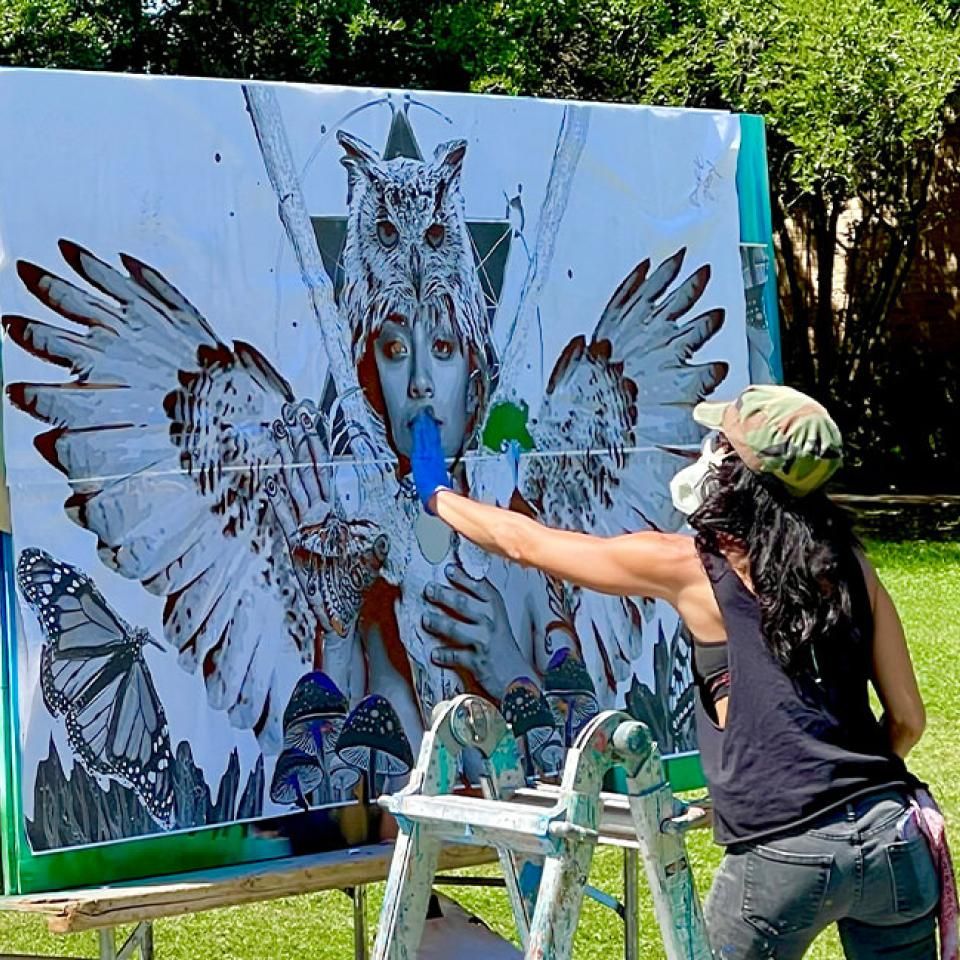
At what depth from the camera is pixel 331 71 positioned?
1238 centimetres

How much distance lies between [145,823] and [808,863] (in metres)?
1.20

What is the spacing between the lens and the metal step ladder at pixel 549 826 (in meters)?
2.82

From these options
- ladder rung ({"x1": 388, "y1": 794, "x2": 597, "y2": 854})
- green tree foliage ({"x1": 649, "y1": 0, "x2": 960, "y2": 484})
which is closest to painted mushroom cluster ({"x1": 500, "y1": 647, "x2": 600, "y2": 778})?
ladder rung ({"x1": 388, "y1": 794, "x2": 597, "y2": 854})

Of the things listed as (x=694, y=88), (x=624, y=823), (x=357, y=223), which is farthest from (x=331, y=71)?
(x=624, y=823)

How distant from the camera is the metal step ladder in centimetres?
282

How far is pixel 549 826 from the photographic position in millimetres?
2809

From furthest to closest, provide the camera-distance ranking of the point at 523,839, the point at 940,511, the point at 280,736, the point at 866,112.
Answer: the point at 940,511 → the point at 866,112 → the point at 280,736 → the point at 523,839

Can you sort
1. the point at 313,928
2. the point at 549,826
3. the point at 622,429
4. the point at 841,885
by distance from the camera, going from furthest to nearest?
the point at 313,928, the point at 622,429, the point at 841,885, the point at 549,826

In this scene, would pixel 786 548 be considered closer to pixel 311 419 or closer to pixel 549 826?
pixel 549 826

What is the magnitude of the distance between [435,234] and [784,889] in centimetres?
157

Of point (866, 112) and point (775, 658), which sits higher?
point (866, 112)

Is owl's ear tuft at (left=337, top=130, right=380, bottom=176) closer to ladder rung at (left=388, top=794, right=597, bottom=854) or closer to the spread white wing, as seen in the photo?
the spread white wing

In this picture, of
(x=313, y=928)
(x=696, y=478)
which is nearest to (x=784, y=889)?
(x=696, y=478)

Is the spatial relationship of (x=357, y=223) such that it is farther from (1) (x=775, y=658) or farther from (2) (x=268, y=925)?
(2) (x=268, y=925)
